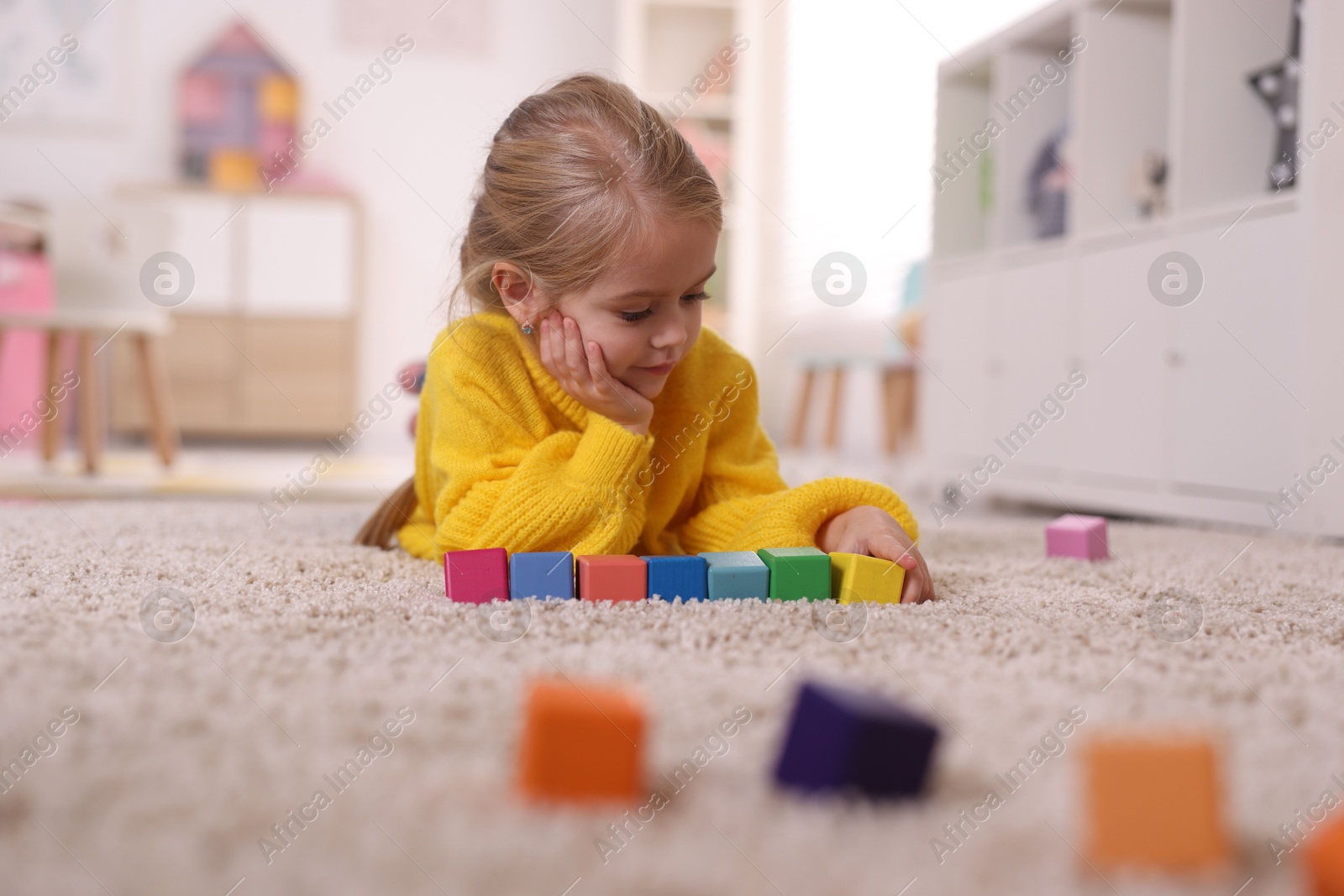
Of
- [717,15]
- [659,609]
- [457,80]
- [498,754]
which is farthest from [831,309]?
[498,754]

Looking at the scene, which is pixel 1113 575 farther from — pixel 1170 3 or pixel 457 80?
pixel 457 80

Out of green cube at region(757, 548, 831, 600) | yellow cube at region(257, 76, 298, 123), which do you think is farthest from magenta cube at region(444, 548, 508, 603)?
yellow cube at region(257, 76, 298, 123)

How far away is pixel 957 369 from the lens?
217cm

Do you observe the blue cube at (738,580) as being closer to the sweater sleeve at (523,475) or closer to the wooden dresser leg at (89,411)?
the sweater sleeve at (523,475)

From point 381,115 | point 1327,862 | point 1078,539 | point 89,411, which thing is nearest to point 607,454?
point 1078,539

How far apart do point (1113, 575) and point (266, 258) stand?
3.25 meters

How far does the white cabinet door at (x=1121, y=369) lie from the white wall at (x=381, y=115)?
2.48m

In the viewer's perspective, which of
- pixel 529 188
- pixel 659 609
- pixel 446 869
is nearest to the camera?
pixel 446 869

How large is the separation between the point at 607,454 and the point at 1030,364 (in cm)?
120

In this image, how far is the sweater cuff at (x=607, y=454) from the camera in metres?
0.95

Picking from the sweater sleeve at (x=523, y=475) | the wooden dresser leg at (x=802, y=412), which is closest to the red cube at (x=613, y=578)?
the sweater sleeve at (x=523, y=475)

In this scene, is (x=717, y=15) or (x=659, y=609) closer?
(x=659, y=609)

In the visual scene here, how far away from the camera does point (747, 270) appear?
4.15 m

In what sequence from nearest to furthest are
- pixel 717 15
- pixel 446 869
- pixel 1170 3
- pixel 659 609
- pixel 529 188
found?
pixel 446 869 < pixel 659 609 < pixel 529 188 < pixel 1170 3 < pixel 717 15
